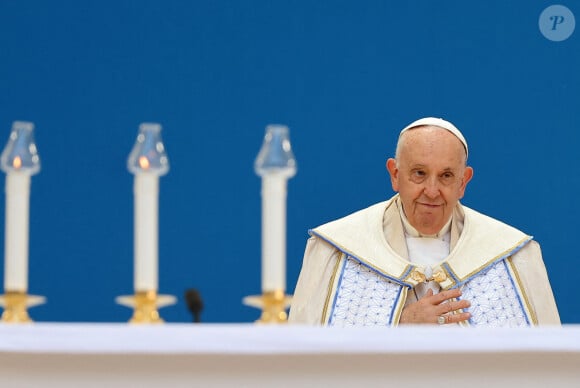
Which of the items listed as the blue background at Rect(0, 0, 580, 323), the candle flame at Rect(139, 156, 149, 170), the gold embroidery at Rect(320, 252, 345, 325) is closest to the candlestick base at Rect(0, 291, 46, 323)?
the candle flame at Rect(139, 156, 149, 170)

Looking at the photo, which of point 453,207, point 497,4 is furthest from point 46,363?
point 497,4

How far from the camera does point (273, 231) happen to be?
2.54m

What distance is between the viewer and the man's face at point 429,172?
461 cm

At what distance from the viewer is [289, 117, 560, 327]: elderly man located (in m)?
4.55

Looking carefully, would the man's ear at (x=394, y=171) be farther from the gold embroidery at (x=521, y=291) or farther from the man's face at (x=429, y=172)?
the gold embroidery at (x=521, y=291)

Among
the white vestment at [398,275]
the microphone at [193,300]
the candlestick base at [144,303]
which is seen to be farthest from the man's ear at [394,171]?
the candlestick base at [144,303]

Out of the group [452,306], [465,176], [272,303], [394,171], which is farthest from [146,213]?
[465,176]

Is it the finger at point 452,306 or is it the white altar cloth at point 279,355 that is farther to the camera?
the finger at point 452,306

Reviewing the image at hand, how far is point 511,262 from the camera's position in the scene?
15.4 ft

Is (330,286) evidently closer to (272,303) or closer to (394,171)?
(394,171)

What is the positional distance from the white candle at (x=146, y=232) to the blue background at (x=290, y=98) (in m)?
3.01

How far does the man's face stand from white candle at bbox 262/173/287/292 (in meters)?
2.08

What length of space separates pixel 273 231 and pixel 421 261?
2288 millimetres

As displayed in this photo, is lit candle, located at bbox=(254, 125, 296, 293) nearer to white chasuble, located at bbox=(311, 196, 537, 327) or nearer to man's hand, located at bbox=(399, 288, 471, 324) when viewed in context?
man's hand, located at bbox=(399, 288, 471, 324)
